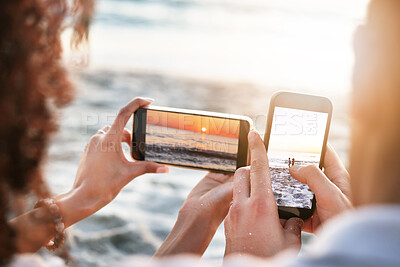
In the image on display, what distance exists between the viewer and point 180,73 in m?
4.94

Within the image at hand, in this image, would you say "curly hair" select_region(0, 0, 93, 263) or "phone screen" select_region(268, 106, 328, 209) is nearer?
"curly hair" select_region(0, 0, 93, 263)

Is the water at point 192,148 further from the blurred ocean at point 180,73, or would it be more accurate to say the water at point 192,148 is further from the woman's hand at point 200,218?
the blurred ocean at point 180,73

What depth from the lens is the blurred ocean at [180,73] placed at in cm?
253

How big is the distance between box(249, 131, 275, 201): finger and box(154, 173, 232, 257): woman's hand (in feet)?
1.21

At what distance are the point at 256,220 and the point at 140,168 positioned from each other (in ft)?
2.15

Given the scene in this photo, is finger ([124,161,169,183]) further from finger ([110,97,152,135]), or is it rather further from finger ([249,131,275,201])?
finger ([249,131,275,201])

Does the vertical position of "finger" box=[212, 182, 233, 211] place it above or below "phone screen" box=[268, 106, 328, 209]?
below

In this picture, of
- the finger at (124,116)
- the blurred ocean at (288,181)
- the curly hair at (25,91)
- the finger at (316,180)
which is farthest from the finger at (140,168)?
the curly hair at (25,91)

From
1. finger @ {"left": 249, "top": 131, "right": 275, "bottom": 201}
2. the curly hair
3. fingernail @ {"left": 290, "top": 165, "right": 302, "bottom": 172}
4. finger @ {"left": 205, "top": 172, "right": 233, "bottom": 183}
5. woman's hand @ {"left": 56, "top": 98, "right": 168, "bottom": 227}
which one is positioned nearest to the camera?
the curly hair

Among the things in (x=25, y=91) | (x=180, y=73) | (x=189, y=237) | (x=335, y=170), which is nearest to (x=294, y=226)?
(x=335, y=170)

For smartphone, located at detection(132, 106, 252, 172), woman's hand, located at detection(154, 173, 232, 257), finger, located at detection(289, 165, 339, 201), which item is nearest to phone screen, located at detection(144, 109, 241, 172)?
smartphone, located at detection(132, 106, 252, 172)

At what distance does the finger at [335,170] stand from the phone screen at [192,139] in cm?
34

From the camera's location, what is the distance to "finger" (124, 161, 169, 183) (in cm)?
159

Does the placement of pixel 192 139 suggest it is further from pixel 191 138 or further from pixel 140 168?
pixel 140 168
